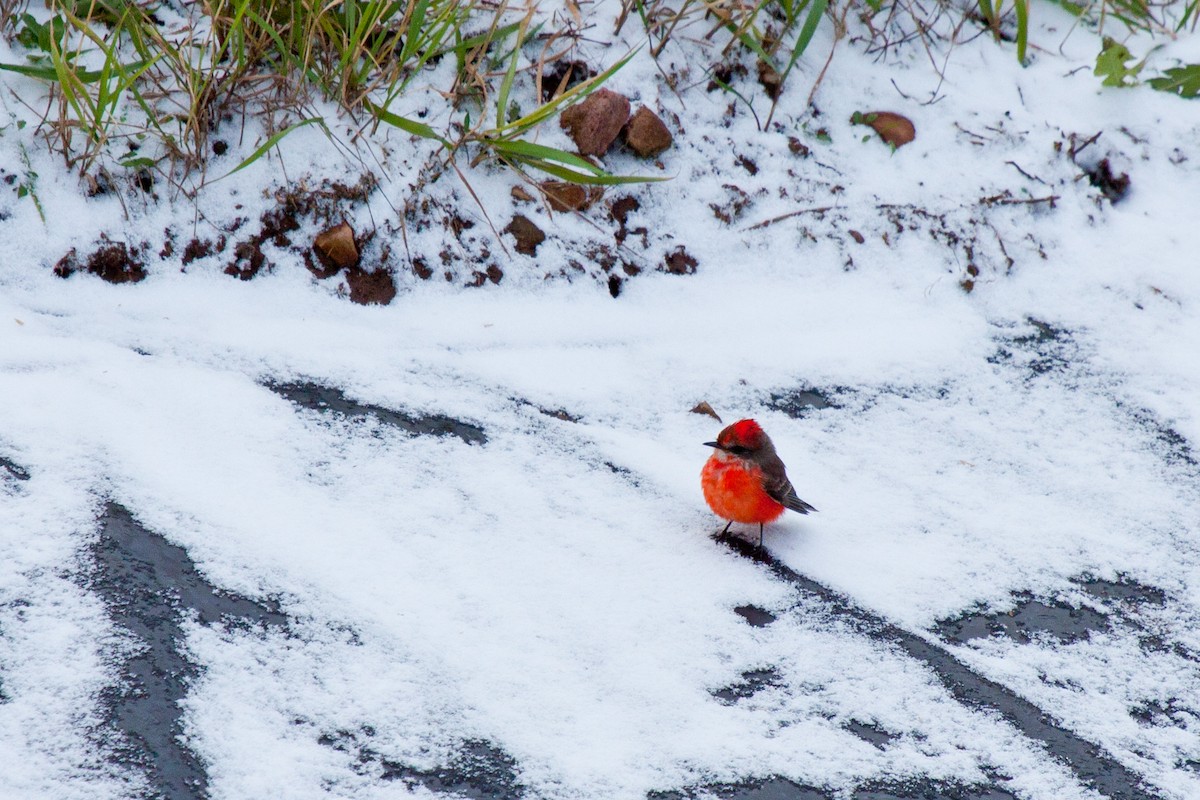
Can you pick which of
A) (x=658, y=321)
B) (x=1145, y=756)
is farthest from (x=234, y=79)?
(x=1145, y=756)

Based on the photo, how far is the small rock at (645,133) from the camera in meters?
4.32

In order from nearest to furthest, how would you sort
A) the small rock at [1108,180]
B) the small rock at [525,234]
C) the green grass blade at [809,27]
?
the small rock at [525,234] < the green grass blade at [809,27] < the small rock at [1108,180]

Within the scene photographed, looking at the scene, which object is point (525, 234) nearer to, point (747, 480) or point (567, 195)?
point (567, 195)

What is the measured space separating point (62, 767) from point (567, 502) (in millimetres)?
1482

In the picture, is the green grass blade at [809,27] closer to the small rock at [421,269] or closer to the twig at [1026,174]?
the twig at [1026,174]

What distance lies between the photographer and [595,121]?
13.9 ft

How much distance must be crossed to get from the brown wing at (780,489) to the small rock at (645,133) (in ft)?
5.98

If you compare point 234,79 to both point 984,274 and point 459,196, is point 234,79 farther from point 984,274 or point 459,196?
point 984,274

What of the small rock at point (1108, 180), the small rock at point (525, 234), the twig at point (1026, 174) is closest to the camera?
the small rock at point (525, 234)

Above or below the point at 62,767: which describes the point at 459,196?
above

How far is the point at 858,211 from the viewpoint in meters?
4.46

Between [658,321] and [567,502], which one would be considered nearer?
[567,502]

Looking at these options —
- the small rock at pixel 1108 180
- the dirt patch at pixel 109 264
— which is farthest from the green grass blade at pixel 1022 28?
the dirt patch at pixel 109 264

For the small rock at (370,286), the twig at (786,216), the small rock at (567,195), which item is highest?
the twig at (786,216)
